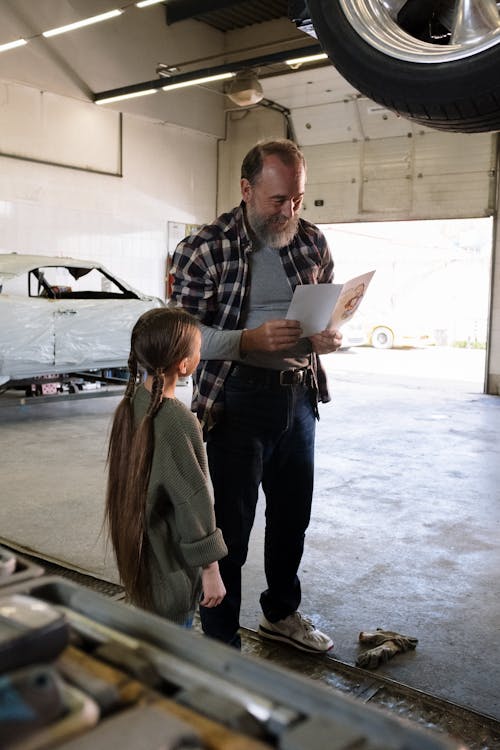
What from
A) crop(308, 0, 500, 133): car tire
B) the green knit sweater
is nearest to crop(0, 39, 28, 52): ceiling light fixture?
crop(308, 0, 500, 133): car tire

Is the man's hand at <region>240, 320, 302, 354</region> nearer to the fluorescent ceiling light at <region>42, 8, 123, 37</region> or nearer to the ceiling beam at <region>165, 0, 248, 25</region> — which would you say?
the fluorescent ceiling light at <region>42, 8, 123, 37</region>

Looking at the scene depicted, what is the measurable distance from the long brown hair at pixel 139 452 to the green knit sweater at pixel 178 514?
20 millimetres

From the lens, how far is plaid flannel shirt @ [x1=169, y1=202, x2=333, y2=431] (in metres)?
2.10

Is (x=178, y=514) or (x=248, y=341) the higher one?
(x=248, y=341)

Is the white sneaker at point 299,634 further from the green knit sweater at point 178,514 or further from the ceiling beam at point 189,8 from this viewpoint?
the ceiling beam at point 189,8

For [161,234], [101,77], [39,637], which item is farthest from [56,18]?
[39,637]

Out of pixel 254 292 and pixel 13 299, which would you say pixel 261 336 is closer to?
pixel 254 292

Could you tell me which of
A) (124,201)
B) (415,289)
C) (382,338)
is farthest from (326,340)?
(415,289)

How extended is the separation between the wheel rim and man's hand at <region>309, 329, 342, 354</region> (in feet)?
2.62

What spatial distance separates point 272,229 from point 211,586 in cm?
104

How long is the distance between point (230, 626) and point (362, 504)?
198cm

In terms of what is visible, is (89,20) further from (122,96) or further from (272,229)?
(272,229)

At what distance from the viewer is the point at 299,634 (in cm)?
227

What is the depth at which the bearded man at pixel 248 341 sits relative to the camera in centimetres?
205
